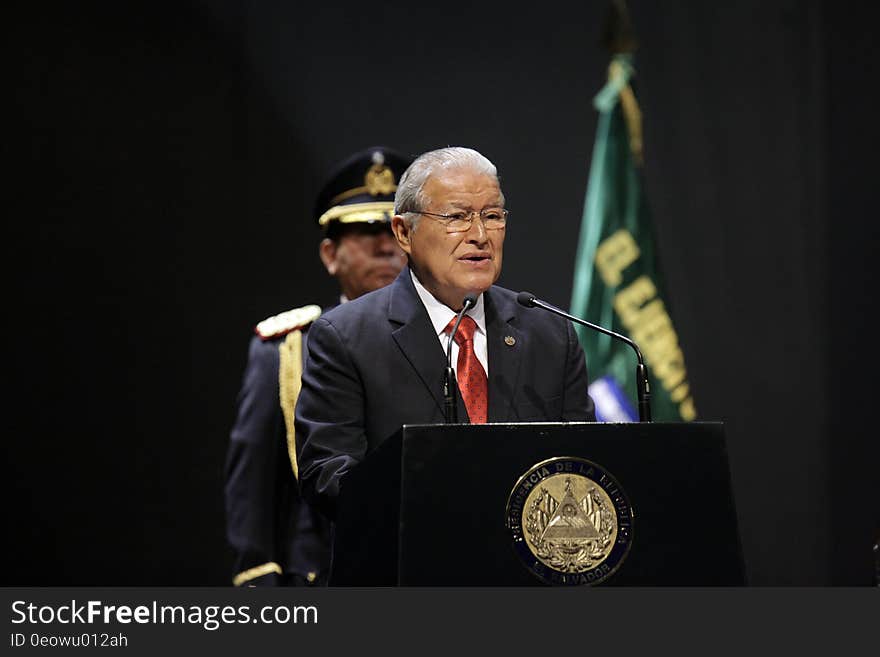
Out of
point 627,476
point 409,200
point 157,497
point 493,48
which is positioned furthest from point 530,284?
point 627,476

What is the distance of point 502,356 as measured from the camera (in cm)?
242

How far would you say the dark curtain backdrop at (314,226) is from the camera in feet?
14.4

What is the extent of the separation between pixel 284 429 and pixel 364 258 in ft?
1.85

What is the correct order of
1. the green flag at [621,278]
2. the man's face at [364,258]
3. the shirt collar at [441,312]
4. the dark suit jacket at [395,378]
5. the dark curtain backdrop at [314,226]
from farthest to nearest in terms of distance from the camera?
the green flag at [621,278] < the dark curtain backdrop at [314,226] < the man's face at [364,258] < the shirt collar at [441,312] < the dark suit jacket at [395,378]

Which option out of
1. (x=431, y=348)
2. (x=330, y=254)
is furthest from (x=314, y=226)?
(x=431, y=348)

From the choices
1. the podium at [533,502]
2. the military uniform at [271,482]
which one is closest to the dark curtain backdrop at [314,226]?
the military uniform at [271,482]

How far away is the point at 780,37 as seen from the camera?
212 inches

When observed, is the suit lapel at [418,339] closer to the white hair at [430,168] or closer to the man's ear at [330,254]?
the white hair at [430,168]

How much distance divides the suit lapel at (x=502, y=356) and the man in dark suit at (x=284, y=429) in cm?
97

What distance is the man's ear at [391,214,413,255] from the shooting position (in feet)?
8.04

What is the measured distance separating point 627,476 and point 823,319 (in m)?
3.69

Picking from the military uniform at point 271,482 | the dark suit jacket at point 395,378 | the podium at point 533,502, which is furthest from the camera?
the military uniform at point 271,482

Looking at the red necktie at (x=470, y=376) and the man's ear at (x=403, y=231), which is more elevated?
the man's ear at (x=403, y=231)

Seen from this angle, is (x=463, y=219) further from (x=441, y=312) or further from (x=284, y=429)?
(x=284, y=429)
